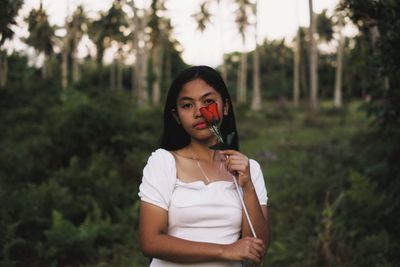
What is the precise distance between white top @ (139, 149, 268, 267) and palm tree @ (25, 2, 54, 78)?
3.62 meters

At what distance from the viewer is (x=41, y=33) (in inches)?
1373

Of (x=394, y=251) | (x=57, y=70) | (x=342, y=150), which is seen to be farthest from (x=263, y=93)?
(x=394, y=251)

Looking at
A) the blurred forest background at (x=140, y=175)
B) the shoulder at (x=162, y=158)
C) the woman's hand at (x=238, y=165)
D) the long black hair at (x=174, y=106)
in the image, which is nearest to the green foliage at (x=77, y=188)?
A: the blurred forest background at (x=140, y=175)

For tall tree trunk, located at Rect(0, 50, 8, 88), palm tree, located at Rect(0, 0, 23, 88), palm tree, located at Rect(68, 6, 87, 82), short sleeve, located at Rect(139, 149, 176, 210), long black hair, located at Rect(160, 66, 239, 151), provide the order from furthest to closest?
palm tree, located at Rect(68, 6, 87, 82) < tall tree trunk, located at Rect(0, 50, 8, 88) < palm tree, located at Rect(0, 0, 23, 88) < long black hair, located at Rect(160, 66, 239, 151) < short sleeve, located at Rect(139, 149, 176, 210)

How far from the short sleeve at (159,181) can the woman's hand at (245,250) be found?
0.34 metres

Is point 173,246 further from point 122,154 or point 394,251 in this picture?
point 122,154

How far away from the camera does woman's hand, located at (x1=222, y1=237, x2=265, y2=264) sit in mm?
2129

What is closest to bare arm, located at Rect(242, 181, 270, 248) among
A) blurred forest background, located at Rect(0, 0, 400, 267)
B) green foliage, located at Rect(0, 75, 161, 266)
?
blurred forest background, located at Rect(0, 0, 400, 267)

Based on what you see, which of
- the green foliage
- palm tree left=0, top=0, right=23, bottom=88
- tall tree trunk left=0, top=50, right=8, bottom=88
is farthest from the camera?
the green foliage

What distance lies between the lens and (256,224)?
2.31m

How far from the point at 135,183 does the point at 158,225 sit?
316 inches

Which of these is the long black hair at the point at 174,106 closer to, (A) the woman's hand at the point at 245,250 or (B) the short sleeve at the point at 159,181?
(B) the short sleeve at the point at 159,181

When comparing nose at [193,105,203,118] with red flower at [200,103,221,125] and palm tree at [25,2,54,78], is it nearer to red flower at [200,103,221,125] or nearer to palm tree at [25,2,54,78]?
red flower at [200,103,221,125]

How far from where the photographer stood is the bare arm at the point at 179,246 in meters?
2.14
